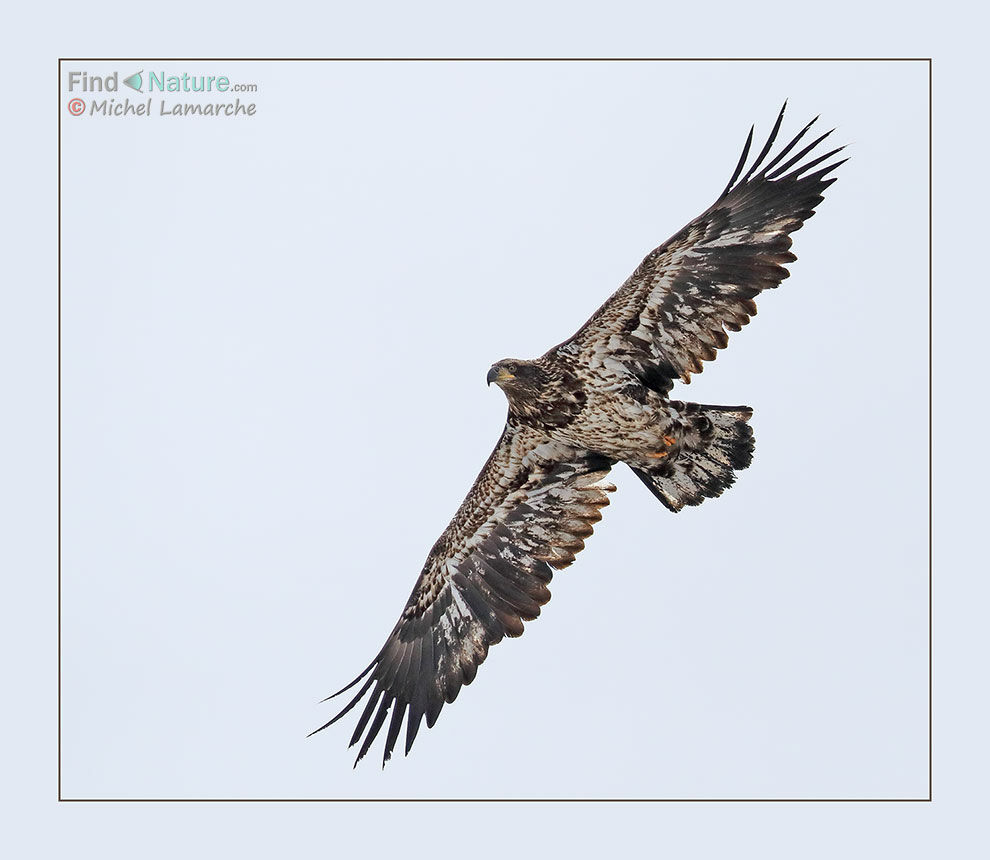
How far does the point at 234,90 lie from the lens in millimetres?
11258

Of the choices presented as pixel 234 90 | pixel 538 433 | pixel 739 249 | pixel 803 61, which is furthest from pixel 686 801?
pixel 234 90

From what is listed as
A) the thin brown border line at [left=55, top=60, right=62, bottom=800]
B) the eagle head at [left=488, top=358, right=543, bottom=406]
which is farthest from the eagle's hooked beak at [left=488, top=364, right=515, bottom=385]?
the thin brown border line at [left=55, top=60, right=62, bottom=800]

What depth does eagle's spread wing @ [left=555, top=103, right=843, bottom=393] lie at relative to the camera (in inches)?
367

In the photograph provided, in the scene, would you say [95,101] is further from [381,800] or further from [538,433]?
[381,800]

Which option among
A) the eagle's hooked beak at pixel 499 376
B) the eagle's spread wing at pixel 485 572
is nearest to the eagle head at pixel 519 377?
the eagle's hooked beak at pixel 499 376

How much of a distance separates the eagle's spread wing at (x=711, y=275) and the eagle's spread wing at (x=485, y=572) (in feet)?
3.49

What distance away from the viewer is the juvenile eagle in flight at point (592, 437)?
9383 millimetres

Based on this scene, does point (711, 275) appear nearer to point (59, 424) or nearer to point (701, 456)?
point (701, 456)

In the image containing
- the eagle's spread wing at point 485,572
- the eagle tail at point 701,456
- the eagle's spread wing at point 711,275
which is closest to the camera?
the eagle's spread wing at point 711,275

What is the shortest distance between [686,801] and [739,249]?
13.3ft

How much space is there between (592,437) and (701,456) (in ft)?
2.73

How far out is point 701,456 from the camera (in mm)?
9992

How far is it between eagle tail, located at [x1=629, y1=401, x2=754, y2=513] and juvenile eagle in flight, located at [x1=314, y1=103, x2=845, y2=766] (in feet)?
0.03

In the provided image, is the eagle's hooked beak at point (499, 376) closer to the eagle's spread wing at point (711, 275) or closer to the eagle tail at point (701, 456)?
the eagle's spread wing at point (711, 275)
